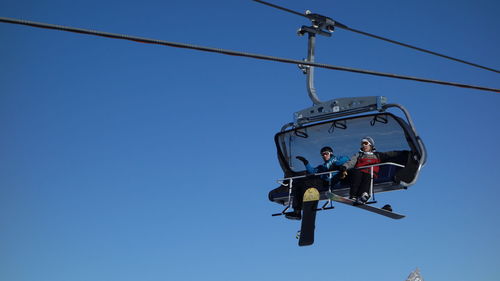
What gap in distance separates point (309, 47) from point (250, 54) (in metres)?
5.75

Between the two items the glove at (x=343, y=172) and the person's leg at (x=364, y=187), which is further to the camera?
the glove at (x=343, y=172)

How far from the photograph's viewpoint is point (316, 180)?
13617mm

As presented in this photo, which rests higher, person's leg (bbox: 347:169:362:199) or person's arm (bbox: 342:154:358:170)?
person's arm (bbox: 342:154:358:170)

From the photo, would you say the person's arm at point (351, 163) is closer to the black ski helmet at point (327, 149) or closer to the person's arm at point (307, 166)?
the black ski helmet at point (327, 149)

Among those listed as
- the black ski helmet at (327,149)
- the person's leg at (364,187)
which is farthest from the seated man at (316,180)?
the person's leg at (364,187)

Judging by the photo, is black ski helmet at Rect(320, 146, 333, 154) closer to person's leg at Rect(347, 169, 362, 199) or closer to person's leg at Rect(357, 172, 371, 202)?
person's leg at Rect(347, 169, 362, 199)

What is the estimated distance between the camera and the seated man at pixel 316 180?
13609mm

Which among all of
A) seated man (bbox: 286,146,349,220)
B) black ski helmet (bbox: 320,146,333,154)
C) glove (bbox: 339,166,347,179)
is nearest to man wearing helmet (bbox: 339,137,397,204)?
glove (bbox: 339,166,347,179)

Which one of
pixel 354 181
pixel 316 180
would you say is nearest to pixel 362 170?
pixel 354 181

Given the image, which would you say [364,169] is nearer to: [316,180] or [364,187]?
[364,187]

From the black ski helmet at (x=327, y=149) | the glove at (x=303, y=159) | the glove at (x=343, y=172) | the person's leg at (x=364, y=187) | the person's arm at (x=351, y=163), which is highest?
the black ski helmet at (x=327, y=149)

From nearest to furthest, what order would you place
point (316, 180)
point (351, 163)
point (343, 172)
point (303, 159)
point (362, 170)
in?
point (362, 170), point (343, 172), point (316, 180), point (351, 163), point (303, 159)

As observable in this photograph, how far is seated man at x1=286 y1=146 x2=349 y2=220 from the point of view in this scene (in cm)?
1361

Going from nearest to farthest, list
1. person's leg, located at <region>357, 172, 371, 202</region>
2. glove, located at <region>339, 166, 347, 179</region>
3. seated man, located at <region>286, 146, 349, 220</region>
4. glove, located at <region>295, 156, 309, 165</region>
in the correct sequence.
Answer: person's leg, located at <region>357, 172, 371, 202</region> < glove, located at <region>339, 166, 347, 179</region> < seated man, located at <region>286, 146, 349, 220</region> < glove, located at <region>295, 156, 309, 165</region>
